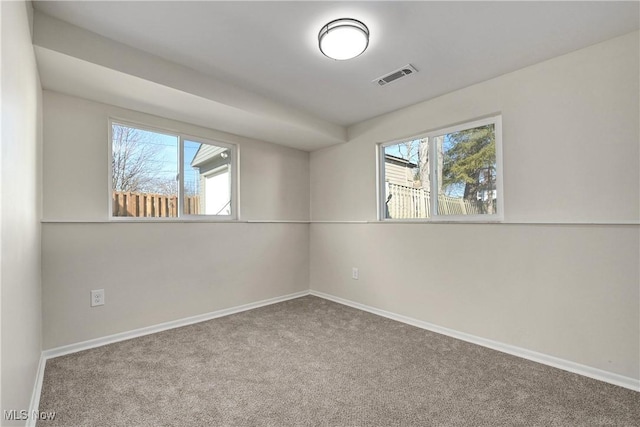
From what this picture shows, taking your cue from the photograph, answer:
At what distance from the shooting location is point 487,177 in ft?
8.45

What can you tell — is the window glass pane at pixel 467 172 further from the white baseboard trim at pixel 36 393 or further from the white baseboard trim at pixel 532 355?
the white baseboard trim at pixel 36 393

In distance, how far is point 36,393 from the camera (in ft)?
5.70

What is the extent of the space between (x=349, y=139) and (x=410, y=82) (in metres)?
1.24

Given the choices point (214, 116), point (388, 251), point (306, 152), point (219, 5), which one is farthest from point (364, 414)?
point (306, 152)

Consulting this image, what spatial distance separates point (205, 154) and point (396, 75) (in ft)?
6.97

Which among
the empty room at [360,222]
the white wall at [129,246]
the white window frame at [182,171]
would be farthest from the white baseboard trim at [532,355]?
the white window frame at [182,171]

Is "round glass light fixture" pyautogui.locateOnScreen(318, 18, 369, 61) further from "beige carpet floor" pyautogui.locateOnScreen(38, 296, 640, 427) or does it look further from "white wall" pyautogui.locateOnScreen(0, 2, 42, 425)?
"beige carpet floor" pyautogui.locateOnScreen(38, 296, 640, 427)

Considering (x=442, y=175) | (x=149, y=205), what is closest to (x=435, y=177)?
(x=442, y=175)

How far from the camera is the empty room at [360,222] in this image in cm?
168

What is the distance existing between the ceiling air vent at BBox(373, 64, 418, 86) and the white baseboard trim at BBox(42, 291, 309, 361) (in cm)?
274

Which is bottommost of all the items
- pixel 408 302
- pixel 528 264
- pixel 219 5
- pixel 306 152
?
pixel 408 302

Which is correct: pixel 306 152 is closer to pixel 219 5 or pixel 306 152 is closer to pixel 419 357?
pixel 219 5

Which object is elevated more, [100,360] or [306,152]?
[306,152]

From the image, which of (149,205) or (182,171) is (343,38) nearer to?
(182,171)
